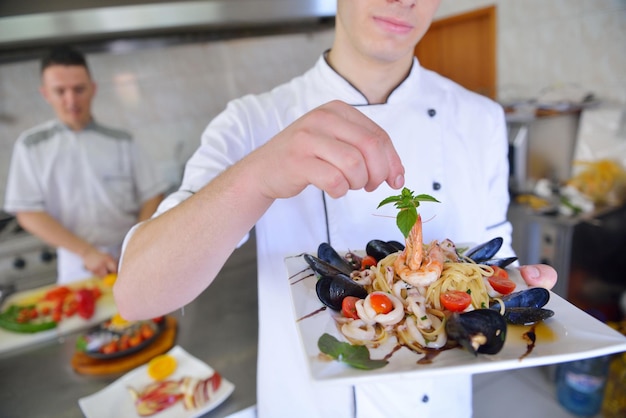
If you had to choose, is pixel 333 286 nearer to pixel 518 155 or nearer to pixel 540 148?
pixel 518 155

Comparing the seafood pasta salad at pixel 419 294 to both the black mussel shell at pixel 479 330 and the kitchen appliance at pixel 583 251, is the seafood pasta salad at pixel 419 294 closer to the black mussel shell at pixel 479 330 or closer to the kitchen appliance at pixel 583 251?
the black mussel shell at pixel 479 330

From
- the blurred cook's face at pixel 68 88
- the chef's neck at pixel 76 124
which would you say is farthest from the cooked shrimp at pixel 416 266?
the chef's neck at pixel 76 124

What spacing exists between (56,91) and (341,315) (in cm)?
215

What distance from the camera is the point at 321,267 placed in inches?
22.2

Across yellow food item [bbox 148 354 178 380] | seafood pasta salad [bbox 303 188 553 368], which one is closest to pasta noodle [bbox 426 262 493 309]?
seafood pasta salad [bbox 303 188 553 368]

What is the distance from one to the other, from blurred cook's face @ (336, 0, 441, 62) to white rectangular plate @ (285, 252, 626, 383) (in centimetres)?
49

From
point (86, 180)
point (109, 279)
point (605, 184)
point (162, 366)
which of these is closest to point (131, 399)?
point (162, 366)

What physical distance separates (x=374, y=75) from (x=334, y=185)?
398 millimetres

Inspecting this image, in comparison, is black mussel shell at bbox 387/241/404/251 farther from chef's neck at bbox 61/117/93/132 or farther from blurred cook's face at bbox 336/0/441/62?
chef's neck at bbox 61/117/93/132

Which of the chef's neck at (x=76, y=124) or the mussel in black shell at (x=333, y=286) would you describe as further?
the chef's neck at (x=76, y=124)

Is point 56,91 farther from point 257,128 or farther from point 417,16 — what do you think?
point 417,16

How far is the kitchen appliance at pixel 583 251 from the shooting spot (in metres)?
1.78

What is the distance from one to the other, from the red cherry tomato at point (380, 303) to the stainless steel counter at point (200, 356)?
46cm

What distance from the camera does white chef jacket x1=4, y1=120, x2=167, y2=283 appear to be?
213 cm
